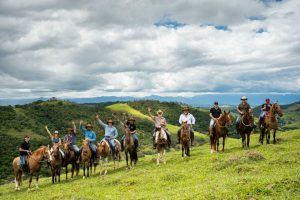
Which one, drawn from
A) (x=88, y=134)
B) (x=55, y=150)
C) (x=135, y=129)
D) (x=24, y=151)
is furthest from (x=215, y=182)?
(x=24, y=151)

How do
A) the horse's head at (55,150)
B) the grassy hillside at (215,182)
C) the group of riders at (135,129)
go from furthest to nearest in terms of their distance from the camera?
the group of riders at (135,129) → the horse's head at (55,150) → the grassy hillside at (215,182)

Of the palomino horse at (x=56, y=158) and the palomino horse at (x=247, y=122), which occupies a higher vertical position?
the palomino horse at (x=247, y=122)

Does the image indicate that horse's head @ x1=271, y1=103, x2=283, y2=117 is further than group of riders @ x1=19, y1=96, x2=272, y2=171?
Yes

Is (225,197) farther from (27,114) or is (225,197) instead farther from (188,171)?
(27,114)

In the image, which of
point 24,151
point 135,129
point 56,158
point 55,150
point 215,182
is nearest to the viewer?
point 215,182

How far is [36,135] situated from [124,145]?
5588 inches

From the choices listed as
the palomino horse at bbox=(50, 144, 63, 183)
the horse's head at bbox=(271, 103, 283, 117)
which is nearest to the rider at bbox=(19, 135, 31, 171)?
the palomino horse at bbox=(50, 144, 63, 183)

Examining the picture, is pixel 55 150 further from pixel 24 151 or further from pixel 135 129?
pixel 135 129

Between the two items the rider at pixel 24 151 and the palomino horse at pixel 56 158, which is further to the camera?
the rider at pixel 24 151

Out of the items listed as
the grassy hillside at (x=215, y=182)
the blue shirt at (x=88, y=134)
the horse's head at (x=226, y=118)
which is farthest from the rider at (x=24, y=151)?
the horse's head at (x=226, y=118)

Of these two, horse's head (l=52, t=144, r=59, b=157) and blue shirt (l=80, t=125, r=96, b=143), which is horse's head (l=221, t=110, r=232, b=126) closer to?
blue shirt (l=80, t=125, r=96, b=143)

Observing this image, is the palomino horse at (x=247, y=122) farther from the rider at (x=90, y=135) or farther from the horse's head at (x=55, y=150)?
the horse's head at (x=55, y=150)

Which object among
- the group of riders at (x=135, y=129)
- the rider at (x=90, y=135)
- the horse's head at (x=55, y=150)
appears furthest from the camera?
the rider at (x=90, y=135)

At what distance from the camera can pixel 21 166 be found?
89.9 ft
